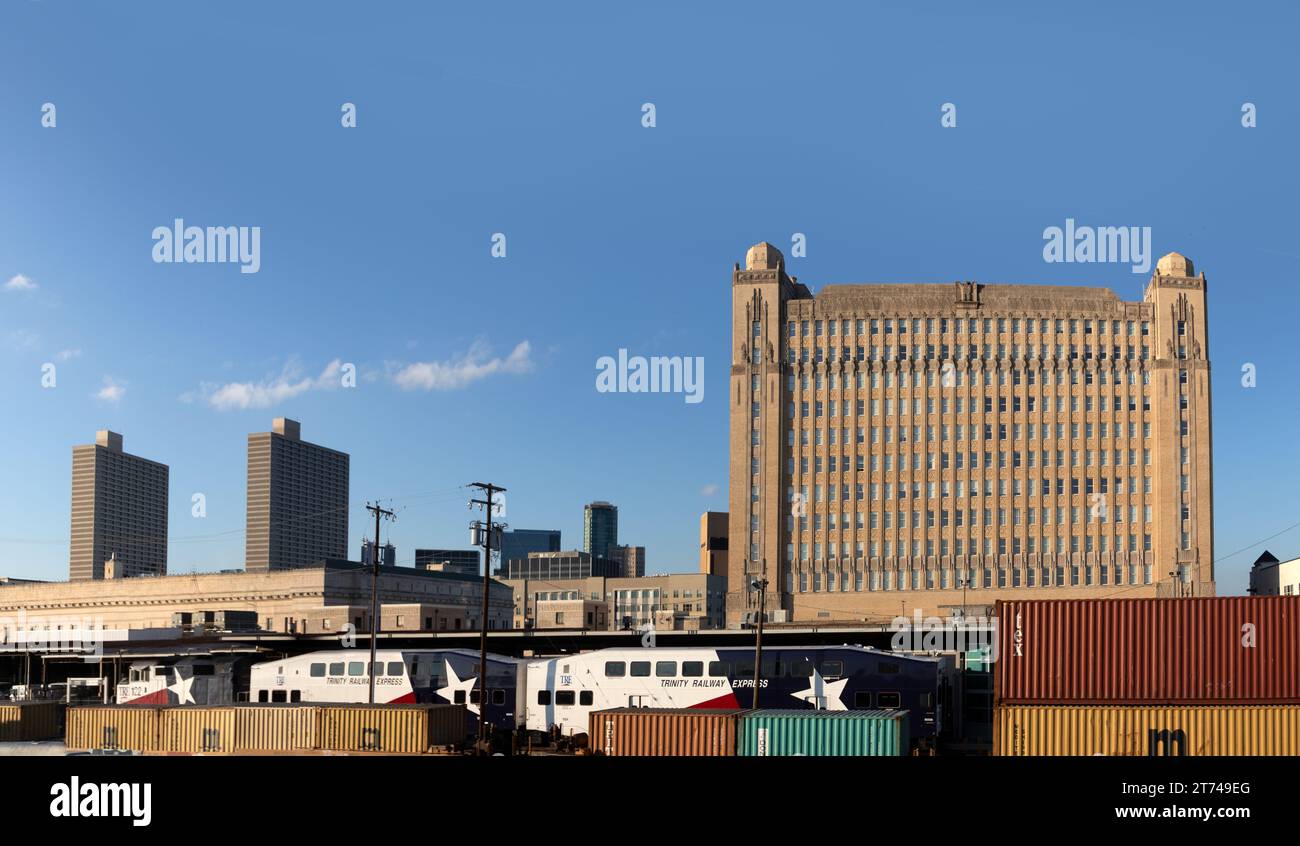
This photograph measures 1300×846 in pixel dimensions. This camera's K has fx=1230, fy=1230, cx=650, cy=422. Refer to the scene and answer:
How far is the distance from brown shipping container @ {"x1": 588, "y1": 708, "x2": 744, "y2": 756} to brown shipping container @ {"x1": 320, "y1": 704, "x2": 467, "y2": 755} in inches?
287

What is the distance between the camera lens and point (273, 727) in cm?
4678

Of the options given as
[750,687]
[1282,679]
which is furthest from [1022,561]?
[1282,679]

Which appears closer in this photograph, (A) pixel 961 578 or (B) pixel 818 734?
(B) pixel 818 734

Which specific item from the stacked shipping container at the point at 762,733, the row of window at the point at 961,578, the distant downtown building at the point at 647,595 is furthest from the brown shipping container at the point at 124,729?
the distant downtown building at the point at 647,595

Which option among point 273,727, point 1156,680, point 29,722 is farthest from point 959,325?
point 273,727

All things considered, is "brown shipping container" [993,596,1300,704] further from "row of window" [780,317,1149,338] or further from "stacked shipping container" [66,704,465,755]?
"row of window" [780,317,1149,338]

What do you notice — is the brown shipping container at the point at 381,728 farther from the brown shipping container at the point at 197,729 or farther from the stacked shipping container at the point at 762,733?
the stacked shipping container at the point at 762,733

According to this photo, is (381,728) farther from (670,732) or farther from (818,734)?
(818,734)

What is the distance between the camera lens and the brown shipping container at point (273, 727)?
46438mm

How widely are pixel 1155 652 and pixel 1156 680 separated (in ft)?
2.79

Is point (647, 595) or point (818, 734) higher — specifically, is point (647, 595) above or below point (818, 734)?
below

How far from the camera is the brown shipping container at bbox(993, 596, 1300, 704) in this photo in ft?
123

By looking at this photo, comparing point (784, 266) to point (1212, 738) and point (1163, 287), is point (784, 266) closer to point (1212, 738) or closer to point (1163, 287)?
point (1163, 287)
